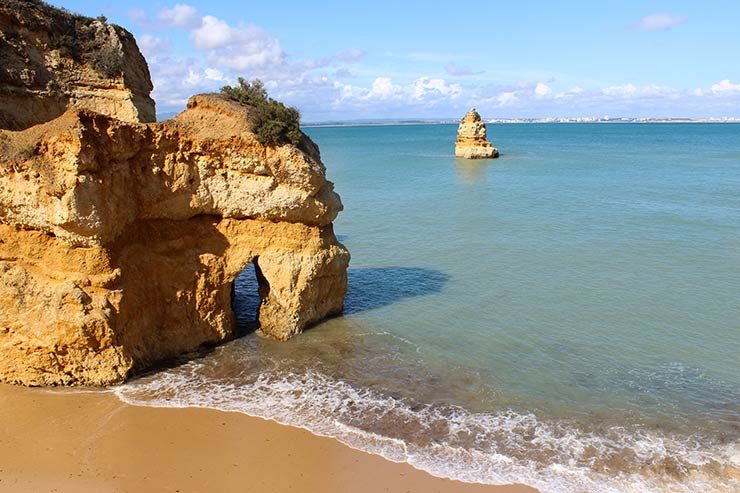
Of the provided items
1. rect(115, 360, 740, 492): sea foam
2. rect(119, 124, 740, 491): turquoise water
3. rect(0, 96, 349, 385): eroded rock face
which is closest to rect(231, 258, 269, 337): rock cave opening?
rect(119, 124, 740, 491): turquoise water

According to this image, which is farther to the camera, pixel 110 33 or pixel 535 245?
pixel 535 245

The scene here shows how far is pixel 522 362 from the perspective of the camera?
13172mm

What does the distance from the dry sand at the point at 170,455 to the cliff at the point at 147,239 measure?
145 cm

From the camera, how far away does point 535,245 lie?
23453 mm

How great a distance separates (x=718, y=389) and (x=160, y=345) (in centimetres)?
1184

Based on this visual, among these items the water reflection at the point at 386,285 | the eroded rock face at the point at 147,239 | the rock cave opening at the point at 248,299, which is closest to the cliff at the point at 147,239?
the eroded rock face at the point at 147,239

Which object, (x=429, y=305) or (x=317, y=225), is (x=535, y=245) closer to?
(x=429, y=305)

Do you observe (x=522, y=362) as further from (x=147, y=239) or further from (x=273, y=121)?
(x=147, y=239)

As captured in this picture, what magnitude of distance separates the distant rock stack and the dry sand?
199 ft

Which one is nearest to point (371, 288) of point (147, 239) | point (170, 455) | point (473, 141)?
point (147, 239)

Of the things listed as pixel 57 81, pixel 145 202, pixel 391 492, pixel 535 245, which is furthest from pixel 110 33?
pixel 391 492

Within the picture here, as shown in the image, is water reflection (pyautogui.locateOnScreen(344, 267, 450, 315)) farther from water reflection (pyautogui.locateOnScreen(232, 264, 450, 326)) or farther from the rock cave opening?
the rock cave opening

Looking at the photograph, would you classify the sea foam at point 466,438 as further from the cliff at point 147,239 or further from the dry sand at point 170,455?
the cliff at point 147,239

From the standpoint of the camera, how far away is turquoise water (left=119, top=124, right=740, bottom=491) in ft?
32.2
